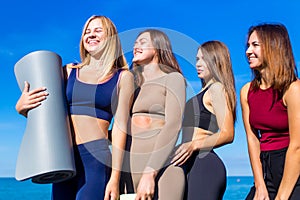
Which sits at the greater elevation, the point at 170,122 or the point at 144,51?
the point at 144,51

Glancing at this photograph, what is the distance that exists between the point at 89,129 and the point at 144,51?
79 centimetres

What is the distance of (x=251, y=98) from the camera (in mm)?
4227

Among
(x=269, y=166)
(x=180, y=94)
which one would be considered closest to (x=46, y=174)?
(x=180, y=94)

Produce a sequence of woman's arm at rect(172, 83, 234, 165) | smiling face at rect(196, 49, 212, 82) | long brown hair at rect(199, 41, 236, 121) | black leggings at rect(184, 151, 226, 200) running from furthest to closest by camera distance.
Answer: smiling face at rect(196, 49, 212, 82) < long brown hair at rect(199, 41, 236, 121) < woman's arm at rect(172, 83, 234, 165) < black leggings at rect(184, 151, 226, 200)

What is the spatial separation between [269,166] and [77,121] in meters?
1.54

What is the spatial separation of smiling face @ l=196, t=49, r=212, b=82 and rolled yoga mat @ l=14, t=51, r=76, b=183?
122 cm

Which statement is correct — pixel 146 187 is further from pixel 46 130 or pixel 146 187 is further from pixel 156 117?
pixel 46 130

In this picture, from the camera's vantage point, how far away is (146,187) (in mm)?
4004

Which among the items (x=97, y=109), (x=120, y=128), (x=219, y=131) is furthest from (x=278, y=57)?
(x=97, y=109)

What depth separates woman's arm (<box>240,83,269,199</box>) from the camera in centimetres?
409

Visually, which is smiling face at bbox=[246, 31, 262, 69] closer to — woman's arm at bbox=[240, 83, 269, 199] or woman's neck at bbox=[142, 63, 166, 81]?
woman's arm at bbox=[240, 83, 269, 199]

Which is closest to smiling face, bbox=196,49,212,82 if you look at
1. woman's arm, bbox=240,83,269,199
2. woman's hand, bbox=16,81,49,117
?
woman's arm, bbox=240,83,269,199

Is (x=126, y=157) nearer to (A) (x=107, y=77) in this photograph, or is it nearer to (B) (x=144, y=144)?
(B) (x=144, y=144)

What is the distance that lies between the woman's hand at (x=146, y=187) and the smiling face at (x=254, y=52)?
1.16m
